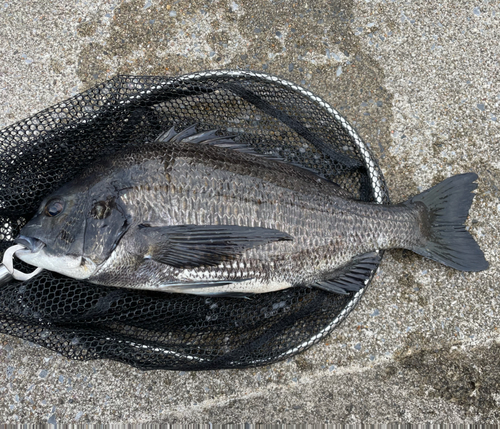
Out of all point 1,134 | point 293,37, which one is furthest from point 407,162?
point 1,134

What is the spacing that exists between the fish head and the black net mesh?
0.19 m

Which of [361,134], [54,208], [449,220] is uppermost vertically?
[54,208]

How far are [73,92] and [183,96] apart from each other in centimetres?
96

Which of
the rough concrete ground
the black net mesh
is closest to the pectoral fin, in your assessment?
the black net mesh

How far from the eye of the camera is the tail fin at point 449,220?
2457 mm

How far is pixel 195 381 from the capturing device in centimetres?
261

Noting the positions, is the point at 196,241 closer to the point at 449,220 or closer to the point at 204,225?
the point at 204,225

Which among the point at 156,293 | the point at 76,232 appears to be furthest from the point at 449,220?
the point at 76,232

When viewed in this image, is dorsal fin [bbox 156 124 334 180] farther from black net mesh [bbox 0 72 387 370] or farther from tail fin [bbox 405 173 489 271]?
tail fin [bbox 405 173 489 271]

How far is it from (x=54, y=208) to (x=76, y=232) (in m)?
0.20

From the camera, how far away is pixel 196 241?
212cm

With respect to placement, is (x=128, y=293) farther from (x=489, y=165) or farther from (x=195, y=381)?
(x=489, y=165)

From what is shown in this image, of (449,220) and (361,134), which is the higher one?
(361,134)

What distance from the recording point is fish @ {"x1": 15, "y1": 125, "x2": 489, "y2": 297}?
2145 mm
